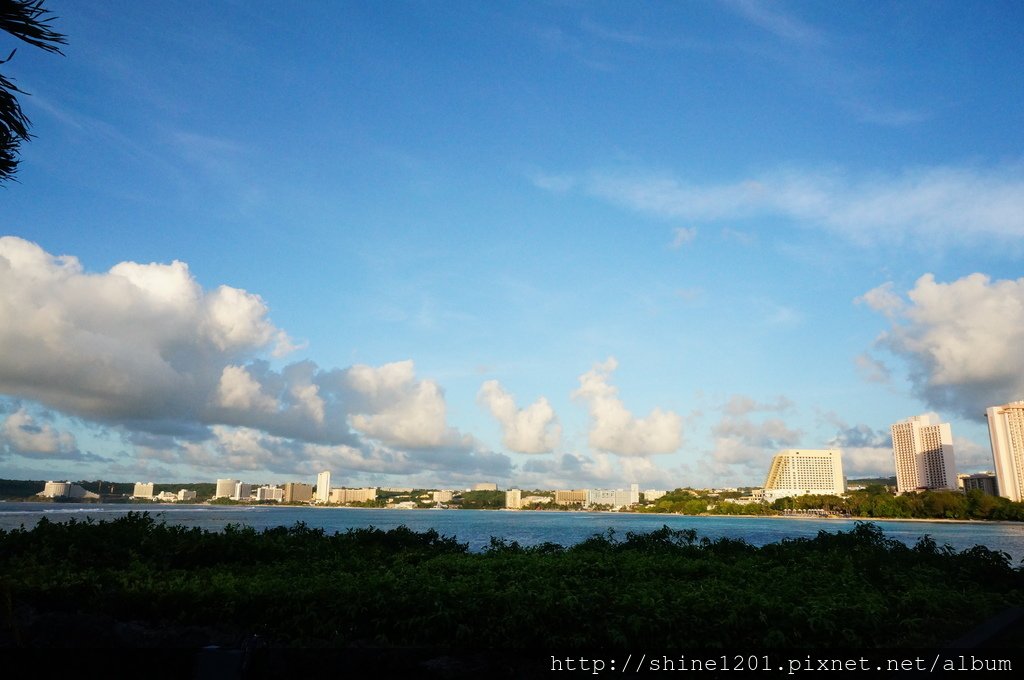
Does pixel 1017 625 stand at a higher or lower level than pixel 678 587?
higher

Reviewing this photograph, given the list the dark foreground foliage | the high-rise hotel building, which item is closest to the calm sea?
the dark foreground foliage

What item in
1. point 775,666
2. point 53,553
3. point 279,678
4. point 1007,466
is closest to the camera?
point 279,678

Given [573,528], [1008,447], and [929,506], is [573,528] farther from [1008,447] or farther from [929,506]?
[1008,447]

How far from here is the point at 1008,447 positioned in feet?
578

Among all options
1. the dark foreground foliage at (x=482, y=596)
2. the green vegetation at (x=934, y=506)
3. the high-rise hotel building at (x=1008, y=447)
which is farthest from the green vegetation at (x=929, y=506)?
the dark foreground foliage at (x=482, y=596)

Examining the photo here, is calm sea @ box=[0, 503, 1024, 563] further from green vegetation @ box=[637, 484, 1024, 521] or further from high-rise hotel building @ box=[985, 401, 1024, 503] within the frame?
high-rise hotel building @ box=[985, 401, 1024, 503]

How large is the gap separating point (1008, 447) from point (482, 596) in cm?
21771

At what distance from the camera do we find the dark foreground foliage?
7945mm

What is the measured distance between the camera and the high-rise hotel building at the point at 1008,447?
174 metres

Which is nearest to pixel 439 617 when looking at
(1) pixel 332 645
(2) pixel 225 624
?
(1) pixel 332 645

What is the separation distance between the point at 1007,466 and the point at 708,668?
715 ft

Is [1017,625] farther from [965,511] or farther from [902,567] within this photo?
[965,511]

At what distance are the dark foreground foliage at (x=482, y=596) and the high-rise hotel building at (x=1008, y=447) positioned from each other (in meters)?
206

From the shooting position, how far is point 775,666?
285 inches
